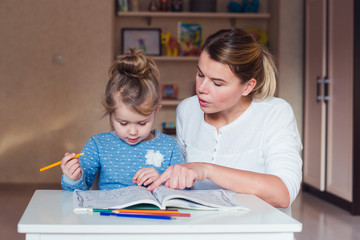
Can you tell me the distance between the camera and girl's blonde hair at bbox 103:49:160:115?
4.69ft

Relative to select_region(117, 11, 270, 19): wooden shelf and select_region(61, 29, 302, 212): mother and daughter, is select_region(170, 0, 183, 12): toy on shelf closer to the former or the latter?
select_region(117, 11, 270, 19): wooden shelf

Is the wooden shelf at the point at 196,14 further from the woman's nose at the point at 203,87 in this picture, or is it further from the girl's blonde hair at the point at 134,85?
the woman's nose at the point at 203,87

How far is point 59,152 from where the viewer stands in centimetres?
475

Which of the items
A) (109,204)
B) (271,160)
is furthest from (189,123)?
(109,204)

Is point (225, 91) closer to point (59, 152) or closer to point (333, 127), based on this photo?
point (333, 127)

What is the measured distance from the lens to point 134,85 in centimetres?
147

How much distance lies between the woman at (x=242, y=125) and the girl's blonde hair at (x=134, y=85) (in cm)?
15

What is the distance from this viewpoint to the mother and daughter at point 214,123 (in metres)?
1.41

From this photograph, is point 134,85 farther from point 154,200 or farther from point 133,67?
point 154,200

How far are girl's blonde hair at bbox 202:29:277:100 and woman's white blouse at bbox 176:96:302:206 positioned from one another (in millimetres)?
54

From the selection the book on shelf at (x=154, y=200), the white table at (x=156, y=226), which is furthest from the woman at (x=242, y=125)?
the white table at (x=156, y=226)

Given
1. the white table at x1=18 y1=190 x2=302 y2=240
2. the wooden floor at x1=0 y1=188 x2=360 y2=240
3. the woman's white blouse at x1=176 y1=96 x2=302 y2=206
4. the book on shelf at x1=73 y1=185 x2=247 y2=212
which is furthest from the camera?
the wooden floor at x1=0 y1=188 x2=360 y2=240

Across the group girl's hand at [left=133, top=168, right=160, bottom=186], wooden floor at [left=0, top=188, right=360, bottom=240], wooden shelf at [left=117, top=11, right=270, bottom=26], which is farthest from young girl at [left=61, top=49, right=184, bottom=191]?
wooden shelf at [left=117, top=11, right=270, bottom=26]

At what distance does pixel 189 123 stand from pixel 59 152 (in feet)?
10.8
